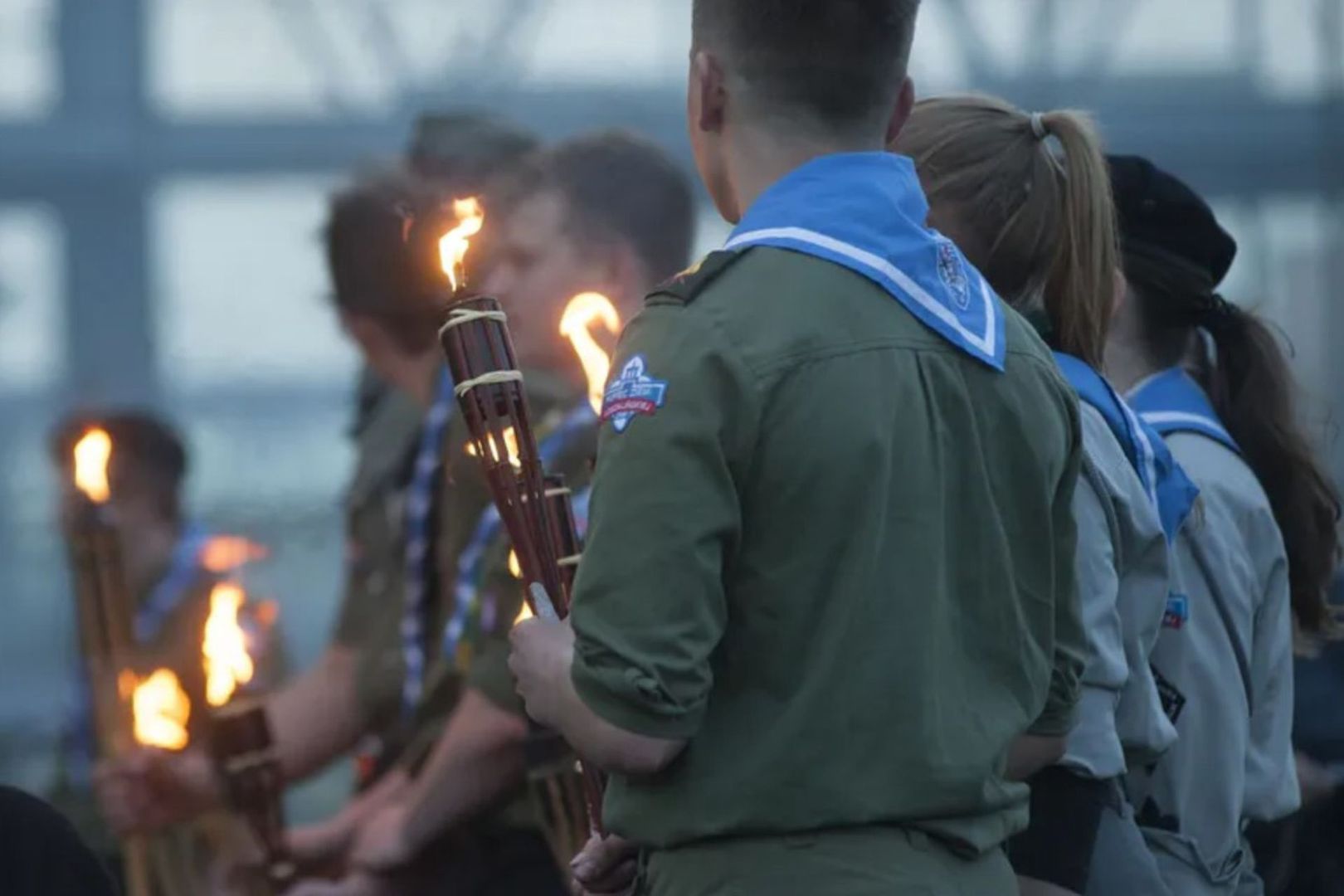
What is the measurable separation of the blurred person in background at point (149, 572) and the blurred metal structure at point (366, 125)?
70 centimetres

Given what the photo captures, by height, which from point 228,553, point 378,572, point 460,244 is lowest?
point 228,553

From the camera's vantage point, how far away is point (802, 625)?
2.08 meters

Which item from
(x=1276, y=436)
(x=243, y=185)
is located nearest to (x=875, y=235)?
(x=1276, y=436)

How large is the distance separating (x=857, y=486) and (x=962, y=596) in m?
0.16

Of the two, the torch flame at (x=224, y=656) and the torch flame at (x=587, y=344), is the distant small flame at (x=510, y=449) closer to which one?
the torch flame at (x=587, y=344)

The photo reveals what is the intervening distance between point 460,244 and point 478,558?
1.39m

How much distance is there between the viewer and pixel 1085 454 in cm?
255

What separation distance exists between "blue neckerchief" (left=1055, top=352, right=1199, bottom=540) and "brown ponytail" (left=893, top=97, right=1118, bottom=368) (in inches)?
2.3

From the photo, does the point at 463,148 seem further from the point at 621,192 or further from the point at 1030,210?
the point at 1030,210

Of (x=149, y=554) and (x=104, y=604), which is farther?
(x=149, y=554)

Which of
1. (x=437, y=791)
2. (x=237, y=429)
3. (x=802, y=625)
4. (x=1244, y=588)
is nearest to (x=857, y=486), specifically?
(x=802, y=625)

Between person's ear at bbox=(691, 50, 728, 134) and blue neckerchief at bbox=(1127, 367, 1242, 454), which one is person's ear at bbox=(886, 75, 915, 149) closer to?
person's ear at bbox=(691, 50, 728, 134)

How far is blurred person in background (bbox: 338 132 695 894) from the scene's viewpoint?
12.1 ft

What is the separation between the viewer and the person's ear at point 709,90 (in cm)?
221
